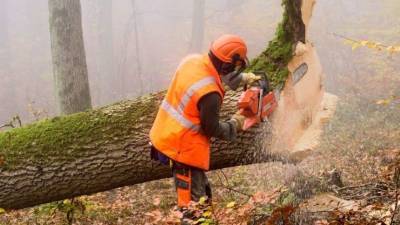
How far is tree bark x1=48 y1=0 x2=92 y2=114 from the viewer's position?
854cm

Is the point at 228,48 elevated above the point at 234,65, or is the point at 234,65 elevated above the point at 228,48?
the point at 228,48

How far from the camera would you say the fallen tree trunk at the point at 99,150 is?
16.4 ft

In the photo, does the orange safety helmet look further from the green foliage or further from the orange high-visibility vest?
the green foliage

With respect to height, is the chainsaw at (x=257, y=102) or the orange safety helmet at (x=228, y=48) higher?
the orange safety helmet at (x=228, y=48)

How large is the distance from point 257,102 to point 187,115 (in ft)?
2.18

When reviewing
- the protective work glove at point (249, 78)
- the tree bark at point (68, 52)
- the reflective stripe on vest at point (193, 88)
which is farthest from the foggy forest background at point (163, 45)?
the reflective stripe on vest at point (193, 88)

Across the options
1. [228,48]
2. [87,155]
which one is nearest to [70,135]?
[87,155]

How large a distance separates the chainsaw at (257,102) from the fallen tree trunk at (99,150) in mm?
352

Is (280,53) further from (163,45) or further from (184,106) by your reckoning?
(163,45)

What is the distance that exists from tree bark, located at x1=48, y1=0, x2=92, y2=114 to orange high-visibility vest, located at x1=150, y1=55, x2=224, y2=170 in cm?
443

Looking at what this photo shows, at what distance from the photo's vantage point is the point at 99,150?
16.8 ft

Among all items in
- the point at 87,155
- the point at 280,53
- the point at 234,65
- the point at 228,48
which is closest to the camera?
the point at 228,48

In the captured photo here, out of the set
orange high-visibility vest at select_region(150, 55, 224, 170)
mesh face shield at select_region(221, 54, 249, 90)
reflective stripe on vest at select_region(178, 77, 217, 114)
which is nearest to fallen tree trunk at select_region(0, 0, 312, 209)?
mesh face shield at select_region(221, 54, 249, 90)

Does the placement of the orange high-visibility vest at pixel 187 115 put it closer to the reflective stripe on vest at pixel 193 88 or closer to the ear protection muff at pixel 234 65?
the reflective stripe on vest at pixel 193 88
